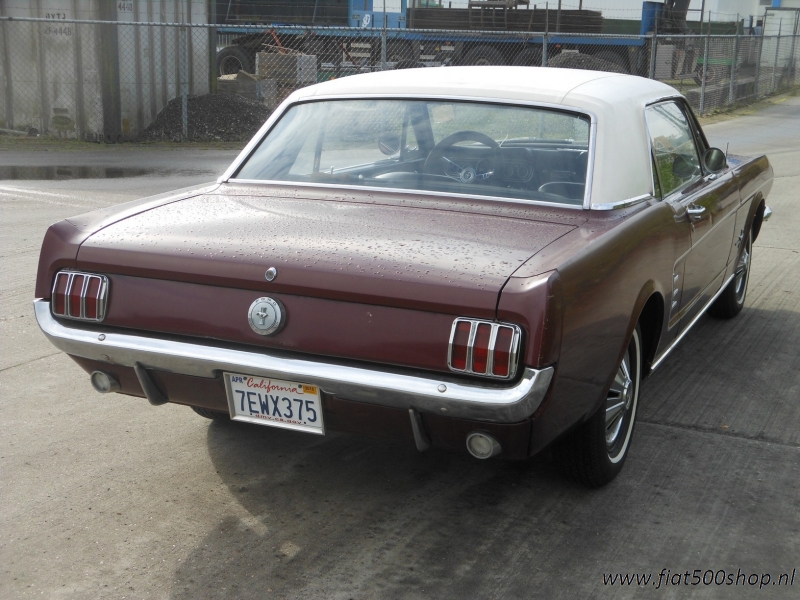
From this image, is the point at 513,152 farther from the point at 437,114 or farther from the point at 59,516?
the point at 59,516

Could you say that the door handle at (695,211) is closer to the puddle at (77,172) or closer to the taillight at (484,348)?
the taillight at (484,348)

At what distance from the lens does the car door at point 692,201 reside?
164 inches

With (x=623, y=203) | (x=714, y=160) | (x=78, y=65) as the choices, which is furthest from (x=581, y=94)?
(x=78, y=65)

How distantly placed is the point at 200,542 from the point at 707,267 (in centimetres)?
277

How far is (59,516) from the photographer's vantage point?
339cm

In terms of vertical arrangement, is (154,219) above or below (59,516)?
above

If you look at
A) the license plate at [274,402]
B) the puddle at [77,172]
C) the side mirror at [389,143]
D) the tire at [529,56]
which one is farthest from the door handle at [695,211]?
the tire at [529,56]

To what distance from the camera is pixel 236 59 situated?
2747cm

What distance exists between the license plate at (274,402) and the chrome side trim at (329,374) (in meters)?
0.07

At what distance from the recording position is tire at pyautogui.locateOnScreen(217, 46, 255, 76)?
1069 inches

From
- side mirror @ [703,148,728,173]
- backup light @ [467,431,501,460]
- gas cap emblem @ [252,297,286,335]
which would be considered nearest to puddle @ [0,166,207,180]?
side mirror @ [703,148,728,173]

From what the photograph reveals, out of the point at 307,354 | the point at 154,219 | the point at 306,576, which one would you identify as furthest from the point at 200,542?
the point at 154,219

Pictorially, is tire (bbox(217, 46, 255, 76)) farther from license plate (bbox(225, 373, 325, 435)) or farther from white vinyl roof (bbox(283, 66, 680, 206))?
license plate (bbox(225, 373, 325, 435))

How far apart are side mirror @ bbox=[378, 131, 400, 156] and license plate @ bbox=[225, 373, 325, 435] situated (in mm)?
1507
